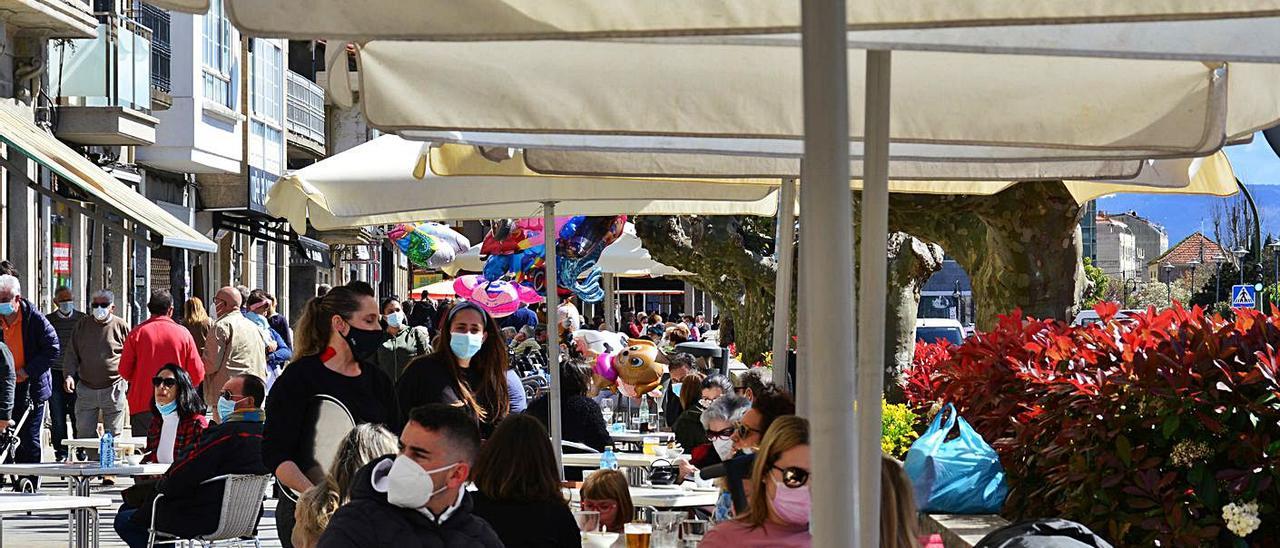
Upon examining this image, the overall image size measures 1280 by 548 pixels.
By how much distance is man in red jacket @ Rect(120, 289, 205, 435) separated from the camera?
15094mm

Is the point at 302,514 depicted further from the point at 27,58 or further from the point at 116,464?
the point at 27,58

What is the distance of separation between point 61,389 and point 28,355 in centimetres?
136

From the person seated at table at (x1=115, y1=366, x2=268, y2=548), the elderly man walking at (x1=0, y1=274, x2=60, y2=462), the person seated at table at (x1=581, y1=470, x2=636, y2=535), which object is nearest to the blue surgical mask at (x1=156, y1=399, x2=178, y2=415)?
the person seated at table at (x1=115, y1=366, x2=268, y2=548)

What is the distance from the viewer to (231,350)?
639 inches

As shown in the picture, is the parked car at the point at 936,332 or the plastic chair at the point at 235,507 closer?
the plastic chair at the point at 235,507

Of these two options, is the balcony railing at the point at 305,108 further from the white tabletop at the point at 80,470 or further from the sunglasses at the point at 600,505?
the sunglasses at the point at 600,505

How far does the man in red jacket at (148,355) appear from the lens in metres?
15.1

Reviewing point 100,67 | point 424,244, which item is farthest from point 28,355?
point 100,67

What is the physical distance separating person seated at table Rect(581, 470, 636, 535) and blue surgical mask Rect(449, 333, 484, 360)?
2.27 m

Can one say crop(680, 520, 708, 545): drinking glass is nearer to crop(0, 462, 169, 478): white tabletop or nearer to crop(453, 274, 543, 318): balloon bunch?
crop(0, 462, 169, 478): white tabletop

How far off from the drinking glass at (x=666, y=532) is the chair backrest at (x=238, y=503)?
358 cm

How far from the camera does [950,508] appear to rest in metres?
8.03

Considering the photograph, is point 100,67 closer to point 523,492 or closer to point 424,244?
point 424,244

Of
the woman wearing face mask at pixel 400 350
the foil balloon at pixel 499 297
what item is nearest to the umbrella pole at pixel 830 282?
the woman wearing face mask at pixel 400 350
